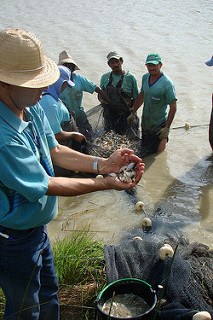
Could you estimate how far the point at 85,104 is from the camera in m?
9.77

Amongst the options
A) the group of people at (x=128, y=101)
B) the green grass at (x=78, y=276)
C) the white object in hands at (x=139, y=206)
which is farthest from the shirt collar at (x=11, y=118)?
the group of people at (x=128, y=101)

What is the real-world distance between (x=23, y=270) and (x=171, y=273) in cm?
125

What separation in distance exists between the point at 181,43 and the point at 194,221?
33.0ft

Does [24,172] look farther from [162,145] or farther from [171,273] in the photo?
[162,145]

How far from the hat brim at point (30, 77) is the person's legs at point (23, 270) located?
0.95 m

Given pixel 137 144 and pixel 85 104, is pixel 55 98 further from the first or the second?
pixel 85 104

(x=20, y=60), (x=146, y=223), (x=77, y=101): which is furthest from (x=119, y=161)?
(x=77, y=101)

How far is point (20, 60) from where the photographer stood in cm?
246

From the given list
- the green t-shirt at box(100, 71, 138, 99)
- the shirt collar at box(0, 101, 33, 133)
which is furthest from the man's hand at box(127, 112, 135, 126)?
the shirt collar at box(0, 101, 33, 133)

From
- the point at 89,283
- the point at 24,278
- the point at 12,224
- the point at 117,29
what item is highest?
the point at 12,224

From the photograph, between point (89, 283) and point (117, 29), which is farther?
point (117, 29)

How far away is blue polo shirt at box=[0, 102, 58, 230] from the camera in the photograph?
7.92ft

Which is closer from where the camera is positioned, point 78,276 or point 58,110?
point 78,276

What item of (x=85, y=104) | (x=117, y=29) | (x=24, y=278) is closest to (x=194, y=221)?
(x=24, y=278)
